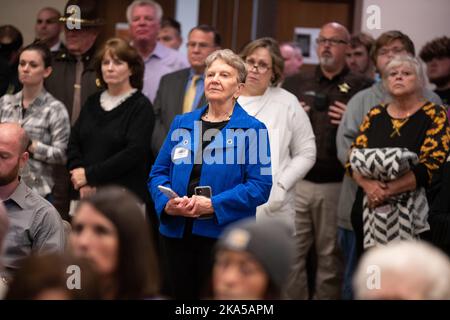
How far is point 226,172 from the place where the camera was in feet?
14.0

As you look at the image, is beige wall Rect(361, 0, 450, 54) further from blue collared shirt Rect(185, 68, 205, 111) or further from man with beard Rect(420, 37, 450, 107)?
blue collared shirt Rect(185, 68, 205, 111)

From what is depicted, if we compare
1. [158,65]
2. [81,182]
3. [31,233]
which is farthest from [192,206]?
[158,65]

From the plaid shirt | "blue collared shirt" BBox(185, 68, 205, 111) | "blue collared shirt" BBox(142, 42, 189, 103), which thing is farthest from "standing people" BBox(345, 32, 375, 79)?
the plaid shirt

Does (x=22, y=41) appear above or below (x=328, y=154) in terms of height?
above

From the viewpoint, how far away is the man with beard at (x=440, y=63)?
5.98 meters

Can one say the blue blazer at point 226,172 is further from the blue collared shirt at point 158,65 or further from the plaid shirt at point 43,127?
the blue collared shirt at point 158,65

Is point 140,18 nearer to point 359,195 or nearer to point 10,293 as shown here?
point 359,195

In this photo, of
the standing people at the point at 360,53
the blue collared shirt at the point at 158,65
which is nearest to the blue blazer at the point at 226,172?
the blue collared shirt at the point at 158,65

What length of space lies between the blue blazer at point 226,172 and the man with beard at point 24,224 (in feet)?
1.84

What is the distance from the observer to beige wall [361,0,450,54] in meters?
7.17

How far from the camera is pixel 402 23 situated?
23.7 feet

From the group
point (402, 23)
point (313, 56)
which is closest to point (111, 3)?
point (313, 56)

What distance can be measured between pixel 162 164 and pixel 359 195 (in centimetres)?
130

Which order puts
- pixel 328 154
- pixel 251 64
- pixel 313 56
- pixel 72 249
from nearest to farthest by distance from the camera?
pixel 72 249
pixel 251 64
pixel 328 154
pixel 313 56
